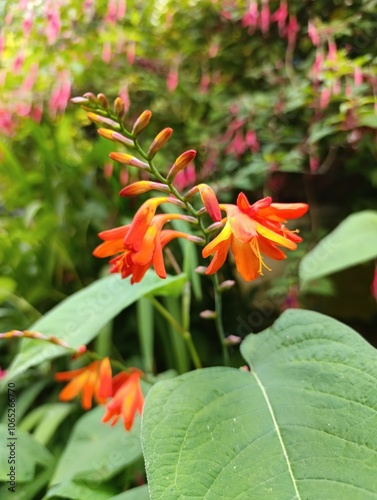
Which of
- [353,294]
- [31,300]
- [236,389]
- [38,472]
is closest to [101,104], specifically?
[236,389]

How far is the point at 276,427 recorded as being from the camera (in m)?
0.42

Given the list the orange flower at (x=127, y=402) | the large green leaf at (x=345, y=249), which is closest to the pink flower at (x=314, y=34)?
the large green leaf at (x=345, y=249)

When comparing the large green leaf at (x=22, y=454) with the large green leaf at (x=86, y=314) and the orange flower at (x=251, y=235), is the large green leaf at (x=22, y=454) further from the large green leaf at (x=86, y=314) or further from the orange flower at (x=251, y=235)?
the orange flower at (x=251, y=235)

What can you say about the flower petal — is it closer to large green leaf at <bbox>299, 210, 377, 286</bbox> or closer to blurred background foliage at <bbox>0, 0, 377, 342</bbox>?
large green leaf at <bbox>299, 210, 377, 286</bbox>

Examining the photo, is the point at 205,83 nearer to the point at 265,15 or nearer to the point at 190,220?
the point at 265,15

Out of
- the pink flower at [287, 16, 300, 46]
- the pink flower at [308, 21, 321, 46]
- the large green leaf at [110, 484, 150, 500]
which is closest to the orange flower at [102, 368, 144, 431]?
the large green leaf at [110, 484, 150, 500]

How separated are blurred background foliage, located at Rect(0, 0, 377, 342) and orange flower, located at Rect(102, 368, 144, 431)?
549 mm

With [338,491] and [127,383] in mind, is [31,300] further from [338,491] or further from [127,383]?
[338,491]

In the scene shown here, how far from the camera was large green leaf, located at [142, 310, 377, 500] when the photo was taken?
1.20 feet

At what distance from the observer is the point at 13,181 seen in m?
1.46

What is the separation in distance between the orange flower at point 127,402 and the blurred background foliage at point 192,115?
55 cm

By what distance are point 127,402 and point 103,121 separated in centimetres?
36

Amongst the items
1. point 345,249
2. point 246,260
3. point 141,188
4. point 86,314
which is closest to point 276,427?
point 246,260

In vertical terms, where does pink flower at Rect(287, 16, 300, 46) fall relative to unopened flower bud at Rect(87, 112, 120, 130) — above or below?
above
